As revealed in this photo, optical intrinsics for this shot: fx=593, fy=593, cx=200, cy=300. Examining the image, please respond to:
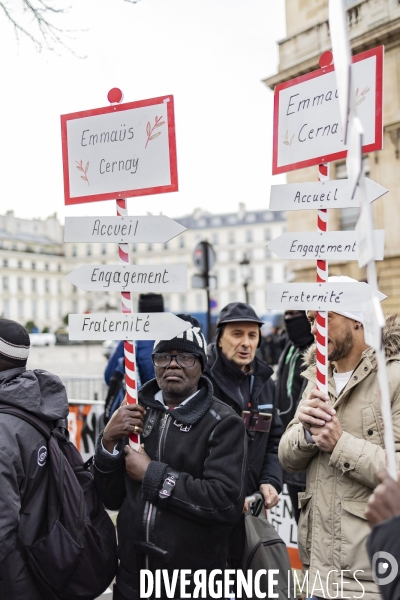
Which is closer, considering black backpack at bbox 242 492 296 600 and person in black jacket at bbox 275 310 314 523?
black backpack at bbox 242 492 296 600

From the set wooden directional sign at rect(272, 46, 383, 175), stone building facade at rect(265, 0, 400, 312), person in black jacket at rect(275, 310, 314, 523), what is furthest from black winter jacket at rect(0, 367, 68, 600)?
stone building facade at rect(265, 0, 400, 312)

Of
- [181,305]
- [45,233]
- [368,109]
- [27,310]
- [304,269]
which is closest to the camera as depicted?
[368,109]

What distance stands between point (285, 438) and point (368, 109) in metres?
1.66

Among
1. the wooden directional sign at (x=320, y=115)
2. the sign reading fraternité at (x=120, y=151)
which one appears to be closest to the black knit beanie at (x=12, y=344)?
the sign reading fraternité at (x=120, y=151)

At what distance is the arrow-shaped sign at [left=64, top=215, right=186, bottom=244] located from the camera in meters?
2.94

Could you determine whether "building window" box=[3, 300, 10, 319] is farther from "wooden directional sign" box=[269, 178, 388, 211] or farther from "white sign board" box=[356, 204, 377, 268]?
"white sign board" box=[356, 204, 377, 268]

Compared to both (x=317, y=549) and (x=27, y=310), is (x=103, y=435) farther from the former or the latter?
(x=27, y=310)

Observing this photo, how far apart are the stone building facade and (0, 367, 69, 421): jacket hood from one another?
16698 mm

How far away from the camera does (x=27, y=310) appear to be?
264 ft

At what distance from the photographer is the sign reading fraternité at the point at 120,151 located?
118 inches

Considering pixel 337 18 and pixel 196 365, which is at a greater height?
pixel 337 18

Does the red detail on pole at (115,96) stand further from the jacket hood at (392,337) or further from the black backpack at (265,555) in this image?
the black backpack at (265,555)

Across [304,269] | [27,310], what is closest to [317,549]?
[304,269]

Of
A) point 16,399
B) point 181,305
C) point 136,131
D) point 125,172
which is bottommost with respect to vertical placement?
point 181,305
